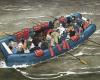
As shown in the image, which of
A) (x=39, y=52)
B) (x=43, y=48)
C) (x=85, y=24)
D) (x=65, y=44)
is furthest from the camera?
(x=85, y=24)

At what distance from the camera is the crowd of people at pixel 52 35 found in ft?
68.2

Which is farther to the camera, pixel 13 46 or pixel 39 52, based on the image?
pixel 13 46

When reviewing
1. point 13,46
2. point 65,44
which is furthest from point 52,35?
point 13,46

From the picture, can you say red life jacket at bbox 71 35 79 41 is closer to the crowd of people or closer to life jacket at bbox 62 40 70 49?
the crowd of people

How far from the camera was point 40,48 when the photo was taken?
68.8ft

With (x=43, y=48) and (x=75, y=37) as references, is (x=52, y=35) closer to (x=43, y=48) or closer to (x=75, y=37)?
(x=43, y=48)

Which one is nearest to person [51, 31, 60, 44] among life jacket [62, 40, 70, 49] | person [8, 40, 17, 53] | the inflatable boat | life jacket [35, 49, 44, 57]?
the inflatable boat

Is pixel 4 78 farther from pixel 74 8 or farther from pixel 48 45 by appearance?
pixel 74 8

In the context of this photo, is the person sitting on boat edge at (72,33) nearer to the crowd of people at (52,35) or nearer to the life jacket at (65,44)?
the crowd of people at (52,35)

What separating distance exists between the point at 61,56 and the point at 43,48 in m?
1.67

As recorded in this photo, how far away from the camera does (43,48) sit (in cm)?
2105

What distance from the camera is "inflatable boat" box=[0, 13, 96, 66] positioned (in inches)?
789

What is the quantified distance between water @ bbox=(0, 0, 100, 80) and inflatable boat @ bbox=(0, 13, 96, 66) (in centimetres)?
42

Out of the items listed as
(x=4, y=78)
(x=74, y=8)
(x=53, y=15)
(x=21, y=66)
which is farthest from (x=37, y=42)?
(x=74, y=8)
